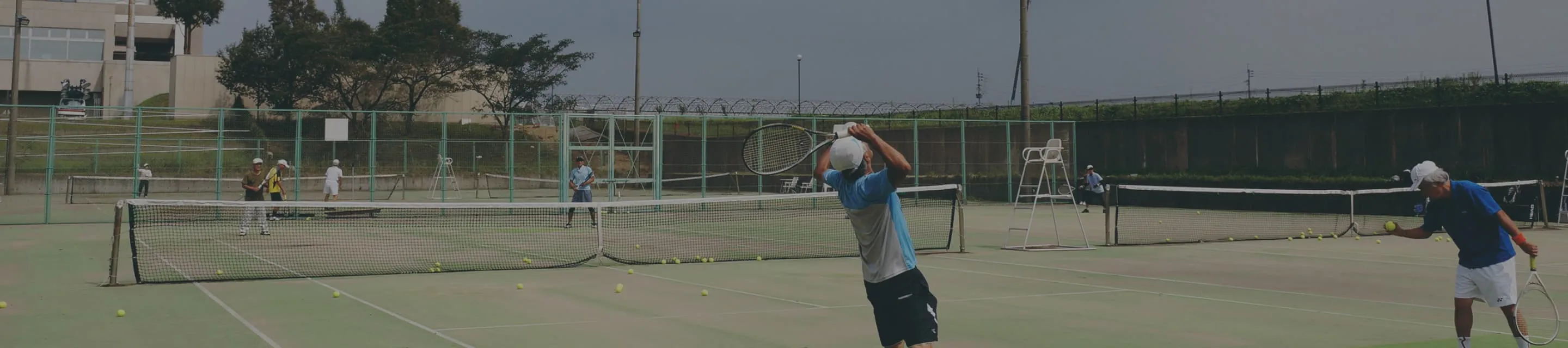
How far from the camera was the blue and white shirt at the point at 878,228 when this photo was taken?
5.37 metres

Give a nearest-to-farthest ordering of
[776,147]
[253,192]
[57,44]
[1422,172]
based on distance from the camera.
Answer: [1422,172] < [776,147] < [253,192] < [57,44]

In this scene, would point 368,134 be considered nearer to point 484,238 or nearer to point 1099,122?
point 484,238

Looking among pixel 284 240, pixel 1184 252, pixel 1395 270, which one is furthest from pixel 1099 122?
pixel 284 240

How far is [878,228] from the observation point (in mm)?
5469

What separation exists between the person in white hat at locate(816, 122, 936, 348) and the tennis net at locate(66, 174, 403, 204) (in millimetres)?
24123

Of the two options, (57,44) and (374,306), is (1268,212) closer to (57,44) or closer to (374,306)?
(374,306)

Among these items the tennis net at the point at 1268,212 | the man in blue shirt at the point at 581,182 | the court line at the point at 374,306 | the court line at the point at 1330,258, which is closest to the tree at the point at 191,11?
the man in blue shirt at the point at 581,182

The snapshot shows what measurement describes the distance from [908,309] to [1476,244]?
160 inches

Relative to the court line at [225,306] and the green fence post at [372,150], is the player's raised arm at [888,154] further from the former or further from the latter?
the green fence post at [372,150]

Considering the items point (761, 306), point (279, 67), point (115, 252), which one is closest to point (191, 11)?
point (279, 67)

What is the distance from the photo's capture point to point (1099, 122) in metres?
35.1

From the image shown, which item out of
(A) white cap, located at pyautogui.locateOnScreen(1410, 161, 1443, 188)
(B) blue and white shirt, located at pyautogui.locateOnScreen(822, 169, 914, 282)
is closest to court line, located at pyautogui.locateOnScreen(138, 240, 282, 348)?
(B) blue and white shirt, located at pyautogui.locateOnScreen(822, 169, 914, 282)

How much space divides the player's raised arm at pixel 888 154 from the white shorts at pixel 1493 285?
415 cm

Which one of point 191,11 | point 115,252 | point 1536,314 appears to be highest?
point 191,11
